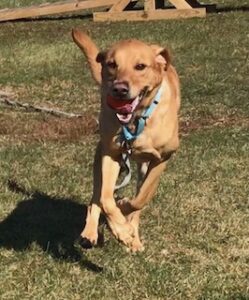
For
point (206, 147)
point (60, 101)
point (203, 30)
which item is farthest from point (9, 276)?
point (203, 30)

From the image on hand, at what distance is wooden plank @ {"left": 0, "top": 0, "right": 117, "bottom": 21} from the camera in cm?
1722

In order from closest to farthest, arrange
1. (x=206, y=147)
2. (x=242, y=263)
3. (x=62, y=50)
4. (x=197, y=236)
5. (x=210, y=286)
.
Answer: (x=210, y=286) < (x=242, y=263) < (x=197, y=236) < (x=206, y=147) < (x=62, y=50)

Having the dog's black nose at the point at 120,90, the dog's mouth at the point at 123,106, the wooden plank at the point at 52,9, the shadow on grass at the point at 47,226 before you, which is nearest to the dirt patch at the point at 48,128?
the shadow on grass at the point at 47,226

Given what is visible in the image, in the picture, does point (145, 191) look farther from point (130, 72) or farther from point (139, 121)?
point (130, 72)

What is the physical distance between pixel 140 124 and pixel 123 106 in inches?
11.6

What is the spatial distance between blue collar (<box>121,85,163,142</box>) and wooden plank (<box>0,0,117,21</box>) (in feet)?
42.1

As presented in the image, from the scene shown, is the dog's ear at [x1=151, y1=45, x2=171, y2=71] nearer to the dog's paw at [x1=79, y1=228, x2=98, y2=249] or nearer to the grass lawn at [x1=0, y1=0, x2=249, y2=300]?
the dog's paw at [x1=79, y1=228, x2=98, y2=249]

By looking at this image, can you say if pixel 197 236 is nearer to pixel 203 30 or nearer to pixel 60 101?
pixel 60 101

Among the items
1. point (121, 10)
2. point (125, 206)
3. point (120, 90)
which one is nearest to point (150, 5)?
point (121, 10)

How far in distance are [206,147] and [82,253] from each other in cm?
273

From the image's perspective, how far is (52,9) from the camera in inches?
681

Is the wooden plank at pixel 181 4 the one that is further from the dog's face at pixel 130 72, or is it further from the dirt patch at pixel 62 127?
the dog's face at pixel 130 72

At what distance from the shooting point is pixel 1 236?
17.1 feet

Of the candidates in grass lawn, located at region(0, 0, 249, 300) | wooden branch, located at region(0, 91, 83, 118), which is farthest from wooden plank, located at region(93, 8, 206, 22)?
wooden branch, located at region(0, 91, 83, 118)
